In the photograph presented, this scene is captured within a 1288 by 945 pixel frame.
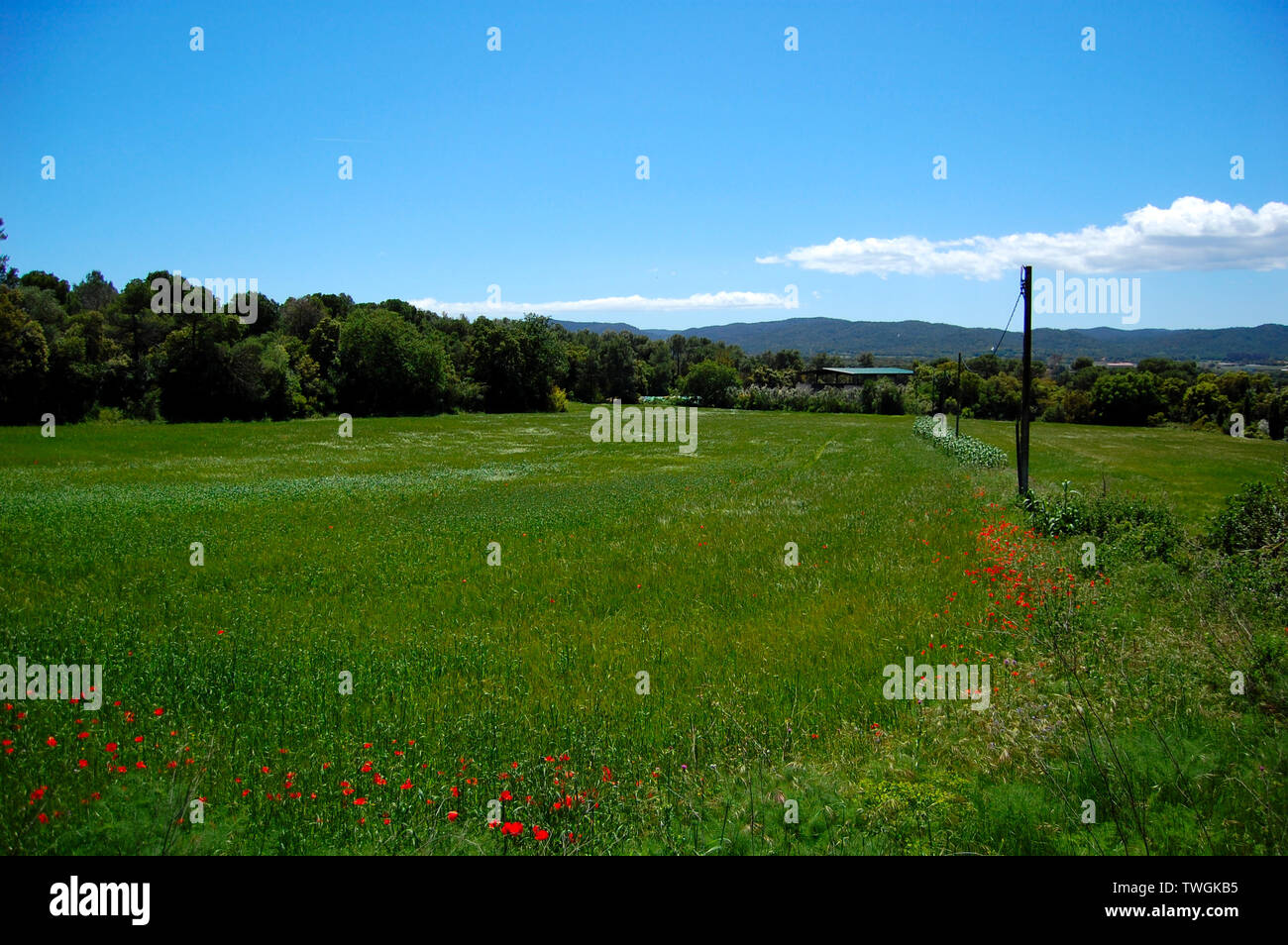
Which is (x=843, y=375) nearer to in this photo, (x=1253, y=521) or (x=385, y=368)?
(x=385, y=368)

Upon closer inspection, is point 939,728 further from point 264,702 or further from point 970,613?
point 264,702

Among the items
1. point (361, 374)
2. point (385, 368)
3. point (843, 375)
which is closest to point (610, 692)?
point (385, 368)

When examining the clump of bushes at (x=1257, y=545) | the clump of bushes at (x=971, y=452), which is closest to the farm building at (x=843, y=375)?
the clump of bushes at (x=971, y=452)

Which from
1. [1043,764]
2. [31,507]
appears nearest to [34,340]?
[31,507]

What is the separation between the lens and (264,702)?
7523 mm

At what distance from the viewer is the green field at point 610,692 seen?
514 centimetres

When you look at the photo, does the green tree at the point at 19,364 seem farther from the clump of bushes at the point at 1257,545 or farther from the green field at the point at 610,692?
the clump of bushes at the point at 1257,545

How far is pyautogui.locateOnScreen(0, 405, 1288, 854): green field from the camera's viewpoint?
5137mm

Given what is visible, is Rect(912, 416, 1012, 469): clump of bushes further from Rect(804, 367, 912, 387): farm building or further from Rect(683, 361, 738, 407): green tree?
Rect(804, 367, 912, 387): farm building

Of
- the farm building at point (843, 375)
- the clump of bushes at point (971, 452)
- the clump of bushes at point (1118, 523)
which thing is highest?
the farm building at point (843, 375)

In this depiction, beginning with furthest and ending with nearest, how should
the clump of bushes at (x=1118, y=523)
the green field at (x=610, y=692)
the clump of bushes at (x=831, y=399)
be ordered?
the clump of bushes at (x=831, y=399) < the clump of bushes at (x=1118, y=523) < the green field at (x=610, y=692)

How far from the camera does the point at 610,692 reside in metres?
8.13
